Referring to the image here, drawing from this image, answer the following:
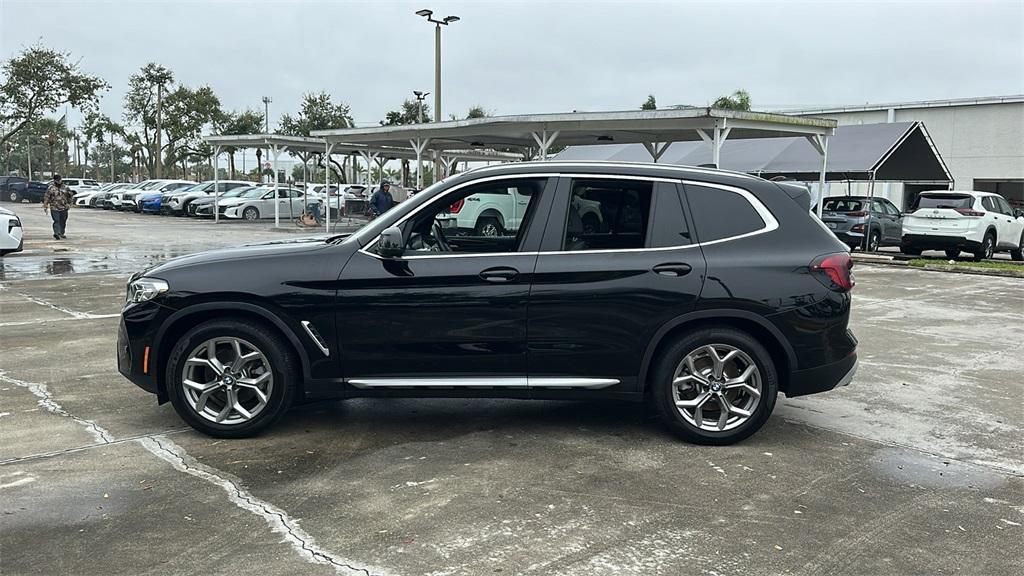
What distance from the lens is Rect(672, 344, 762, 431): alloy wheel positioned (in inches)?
192

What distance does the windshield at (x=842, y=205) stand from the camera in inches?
847

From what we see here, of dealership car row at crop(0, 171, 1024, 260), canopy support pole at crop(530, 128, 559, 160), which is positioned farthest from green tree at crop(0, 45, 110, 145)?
canopy support pole at crop(530, 128, 559, 160)

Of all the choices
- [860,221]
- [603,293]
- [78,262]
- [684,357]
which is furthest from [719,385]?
[860,221]

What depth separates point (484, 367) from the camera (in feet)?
15.8

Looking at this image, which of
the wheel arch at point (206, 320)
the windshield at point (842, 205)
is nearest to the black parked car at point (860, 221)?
the windshield at point (842, 205)

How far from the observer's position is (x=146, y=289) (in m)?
4.86

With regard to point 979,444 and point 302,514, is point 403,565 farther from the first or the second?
point 979,444

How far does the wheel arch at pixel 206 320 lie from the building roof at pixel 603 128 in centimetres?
1349

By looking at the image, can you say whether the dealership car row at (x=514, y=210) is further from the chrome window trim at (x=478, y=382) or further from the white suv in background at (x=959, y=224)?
the chrome window trim at (x=478, y=382)

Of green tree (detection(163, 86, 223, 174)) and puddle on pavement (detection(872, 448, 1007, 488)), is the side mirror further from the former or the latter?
green tree (detection(163, 86, 223, 174))

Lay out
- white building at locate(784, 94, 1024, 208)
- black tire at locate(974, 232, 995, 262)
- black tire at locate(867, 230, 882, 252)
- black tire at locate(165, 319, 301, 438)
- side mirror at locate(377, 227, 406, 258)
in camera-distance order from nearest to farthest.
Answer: side mirror at locate(377, 227, 406, 258), black tire at locate(165, 319, 301, 438), black tire at locate(974, 232, 995, 262), black tire at locate(867, 230, 882, 252), white building at locate(784, 94, 1024, 208)

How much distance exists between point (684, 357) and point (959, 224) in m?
16.7

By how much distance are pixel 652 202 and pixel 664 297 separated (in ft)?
2.03

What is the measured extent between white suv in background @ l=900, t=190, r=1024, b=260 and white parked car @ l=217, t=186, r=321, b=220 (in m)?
22.9
